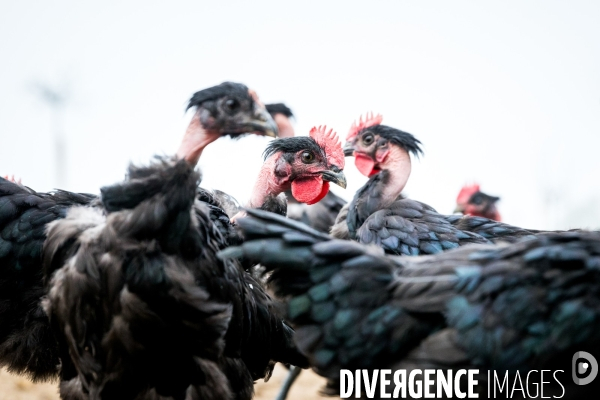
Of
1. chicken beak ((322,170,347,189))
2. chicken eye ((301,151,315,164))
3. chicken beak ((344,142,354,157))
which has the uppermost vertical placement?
chicken beak ((344,142,354,157))

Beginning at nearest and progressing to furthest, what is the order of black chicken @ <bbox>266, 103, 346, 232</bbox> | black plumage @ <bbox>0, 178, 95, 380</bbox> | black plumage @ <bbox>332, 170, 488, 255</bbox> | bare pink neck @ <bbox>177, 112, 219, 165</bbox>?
bare pink neck @ <bbox>177, 112, 219, 165</bbox>
black plumage @ <bbox>0, 178, 95, 380</bbox>
black plumage @ <bbox>332, 170, 488, 255</bbox>
black chicken @ <bbox>266, 103, 346, 232</bbox>

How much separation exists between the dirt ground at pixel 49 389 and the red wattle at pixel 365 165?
6.12ft

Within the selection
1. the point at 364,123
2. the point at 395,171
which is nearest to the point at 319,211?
the point at 364,123

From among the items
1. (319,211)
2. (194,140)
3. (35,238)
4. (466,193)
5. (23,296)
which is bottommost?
(23,296)

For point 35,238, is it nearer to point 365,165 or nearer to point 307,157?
point 307,157

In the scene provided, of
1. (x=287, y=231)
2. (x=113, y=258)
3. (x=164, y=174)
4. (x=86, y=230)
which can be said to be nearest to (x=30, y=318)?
(x=86, y=230)

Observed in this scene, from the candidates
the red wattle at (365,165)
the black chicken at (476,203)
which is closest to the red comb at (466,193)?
the black chicken at (476,203)

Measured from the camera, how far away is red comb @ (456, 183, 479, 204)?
7086 mm

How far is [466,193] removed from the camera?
23.4ft

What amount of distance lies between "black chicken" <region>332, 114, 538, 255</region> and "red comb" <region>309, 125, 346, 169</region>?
17.1 inches

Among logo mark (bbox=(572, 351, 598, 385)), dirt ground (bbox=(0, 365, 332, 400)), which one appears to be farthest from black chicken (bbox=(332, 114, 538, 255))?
logo mark (bbox=(572, 351, 598, 385))

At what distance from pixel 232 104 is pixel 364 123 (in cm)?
229

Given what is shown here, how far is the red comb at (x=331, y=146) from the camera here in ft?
13.8

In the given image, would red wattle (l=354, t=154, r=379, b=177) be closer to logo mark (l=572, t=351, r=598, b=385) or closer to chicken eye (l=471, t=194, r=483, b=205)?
chicken eye (l=471, t=194, r=483, b=205)
